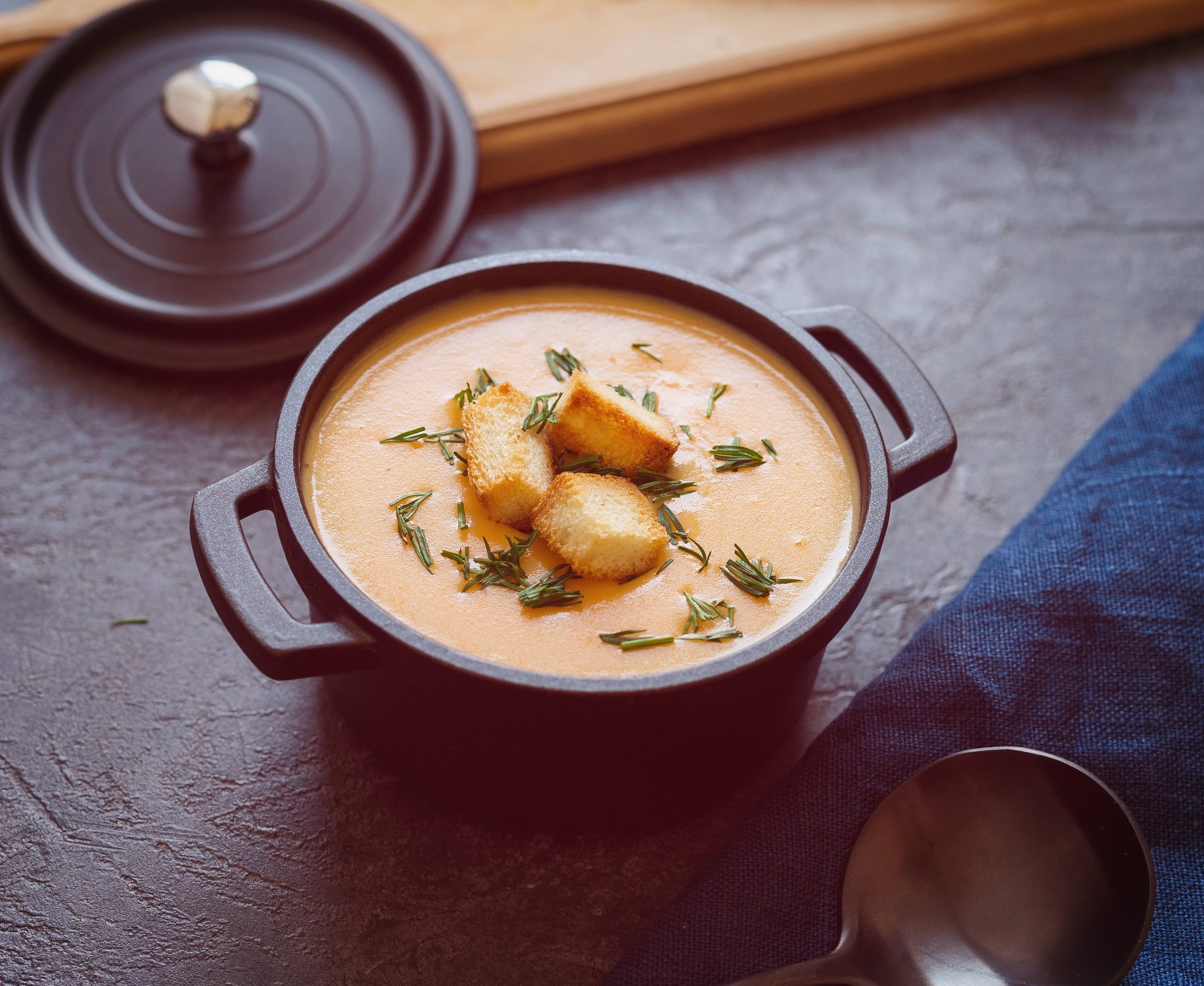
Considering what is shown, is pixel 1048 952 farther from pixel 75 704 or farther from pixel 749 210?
pixel 749 210

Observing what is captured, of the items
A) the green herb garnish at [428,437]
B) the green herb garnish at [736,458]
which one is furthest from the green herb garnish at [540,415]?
the green herb garnish at [736,458]

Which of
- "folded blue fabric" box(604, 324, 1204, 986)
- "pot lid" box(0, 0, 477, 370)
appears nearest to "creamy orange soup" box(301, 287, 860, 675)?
"folded blue fabric" box(604, 324, 1204, 986)

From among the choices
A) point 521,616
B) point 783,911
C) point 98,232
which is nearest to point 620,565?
point 521,616

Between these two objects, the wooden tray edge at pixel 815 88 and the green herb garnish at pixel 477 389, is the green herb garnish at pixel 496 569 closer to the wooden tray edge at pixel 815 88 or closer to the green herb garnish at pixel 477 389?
the green herb garnish at pixel 477 389

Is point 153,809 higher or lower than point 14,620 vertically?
lower

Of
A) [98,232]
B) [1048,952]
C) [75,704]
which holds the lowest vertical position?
[1048,952]

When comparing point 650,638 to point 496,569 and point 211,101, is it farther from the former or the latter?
point 211,101
